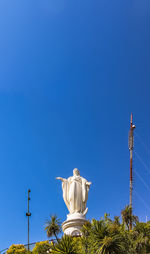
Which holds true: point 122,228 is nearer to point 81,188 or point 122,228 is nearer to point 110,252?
point 110,252

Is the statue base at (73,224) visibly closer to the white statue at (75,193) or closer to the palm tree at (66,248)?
the white statue at (75,193)

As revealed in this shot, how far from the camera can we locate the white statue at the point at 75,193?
2122 centimetres

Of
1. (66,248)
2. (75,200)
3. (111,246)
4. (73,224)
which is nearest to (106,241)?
(111,246)

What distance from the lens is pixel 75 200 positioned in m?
21.3

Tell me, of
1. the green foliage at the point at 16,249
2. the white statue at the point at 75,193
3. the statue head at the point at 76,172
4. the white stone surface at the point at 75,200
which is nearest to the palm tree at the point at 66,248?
the white stone surface at the point at 75,200

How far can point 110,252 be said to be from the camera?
13.1m

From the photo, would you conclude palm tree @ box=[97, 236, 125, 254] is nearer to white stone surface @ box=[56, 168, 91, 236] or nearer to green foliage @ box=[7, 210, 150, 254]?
green foliage @ box=[7, 210, 150, 254]

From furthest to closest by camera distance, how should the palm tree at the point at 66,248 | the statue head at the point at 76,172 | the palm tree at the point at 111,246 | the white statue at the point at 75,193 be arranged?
the statue head at the point at 76,172 < the white statue at the point at 75,193 < the palm tree at the point at 66,248 < the palm tree at the point at 111,246

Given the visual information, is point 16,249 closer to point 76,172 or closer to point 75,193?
point 75,193

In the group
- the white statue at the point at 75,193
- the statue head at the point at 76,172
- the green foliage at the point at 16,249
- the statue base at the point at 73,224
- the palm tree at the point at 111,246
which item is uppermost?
the statue head at the point at 76,172

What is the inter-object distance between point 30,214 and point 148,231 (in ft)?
61.5

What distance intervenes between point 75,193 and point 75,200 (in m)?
0.45

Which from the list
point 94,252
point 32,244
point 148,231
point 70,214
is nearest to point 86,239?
point 94,252

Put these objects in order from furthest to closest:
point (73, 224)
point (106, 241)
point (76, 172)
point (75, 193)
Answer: point (76, 172)
point (75, 193)
point (73, 224)
point (106, 241)
